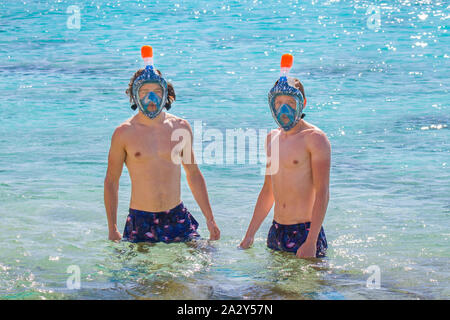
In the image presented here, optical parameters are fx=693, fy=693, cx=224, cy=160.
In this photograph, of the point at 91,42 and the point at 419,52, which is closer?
the point at 419,52

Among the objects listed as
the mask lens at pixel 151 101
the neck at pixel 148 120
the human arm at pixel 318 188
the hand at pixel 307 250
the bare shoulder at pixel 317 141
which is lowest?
the hand at pixel 307 250

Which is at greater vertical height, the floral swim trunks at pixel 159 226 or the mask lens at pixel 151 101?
the mask lens at pixel 151 101

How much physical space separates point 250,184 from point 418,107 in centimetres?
606

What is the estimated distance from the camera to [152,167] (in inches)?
208

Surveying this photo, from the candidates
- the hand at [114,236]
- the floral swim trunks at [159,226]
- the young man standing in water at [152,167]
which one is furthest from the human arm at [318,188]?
the hand at [114,236]

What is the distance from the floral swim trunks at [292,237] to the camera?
16.6ft

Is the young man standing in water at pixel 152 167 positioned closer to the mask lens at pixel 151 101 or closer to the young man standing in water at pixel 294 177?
the mask lens at pixel 151 101

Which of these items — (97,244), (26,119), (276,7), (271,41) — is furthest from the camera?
(276,7)

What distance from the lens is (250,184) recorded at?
8.49 metres

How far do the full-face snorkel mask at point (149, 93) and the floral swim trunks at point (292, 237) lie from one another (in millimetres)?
1262

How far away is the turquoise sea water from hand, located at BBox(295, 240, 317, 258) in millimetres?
217

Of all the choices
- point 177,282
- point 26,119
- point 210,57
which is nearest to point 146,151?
point 177,282

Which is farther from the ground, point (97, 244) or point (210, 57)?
point (210, 57)

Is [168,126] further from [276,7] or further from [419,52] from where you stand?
[276,7]
